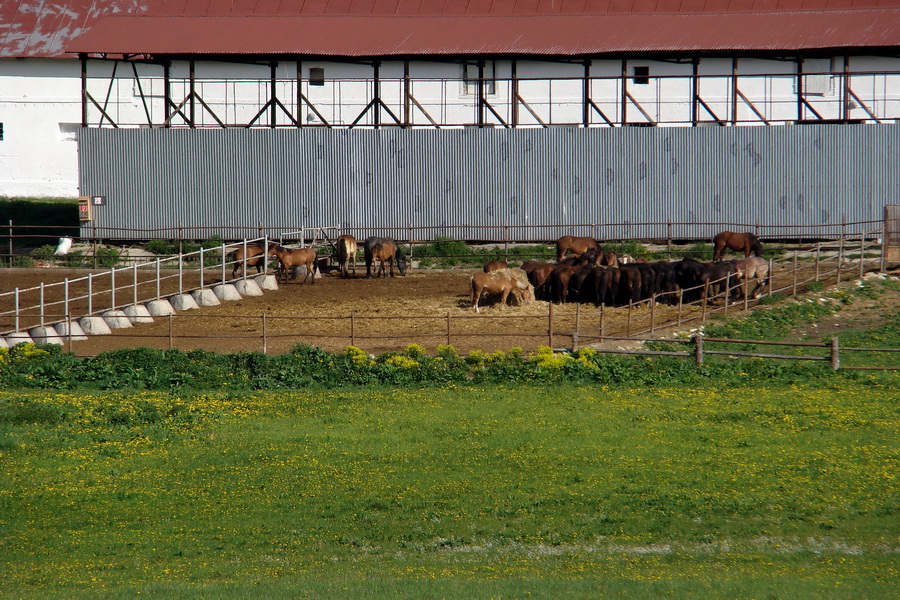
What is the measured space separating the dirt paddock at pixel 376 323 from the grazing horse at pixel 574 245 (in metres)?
4.86

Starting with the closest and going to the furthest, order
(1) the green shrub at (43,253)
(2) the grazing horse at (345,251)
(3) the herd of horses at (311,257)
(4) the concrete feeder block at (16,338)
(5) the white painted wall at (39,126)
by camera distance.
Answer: (4) the concrete feeder block at (16,338)
(3) the herd of horses at (311,257)
(2) the grazing horse at (345,251)
(1) the green shrub at (43,253)
(5) the white painted wall at (39,126)

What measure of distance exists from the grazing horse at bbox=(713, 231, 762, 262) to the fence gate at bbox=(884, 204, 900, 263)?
3.66 m

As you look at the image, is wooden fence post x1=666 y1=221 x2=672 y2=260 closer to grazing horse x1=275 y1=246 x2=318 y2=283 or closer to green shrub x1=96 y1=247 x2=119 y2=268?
grazing horse x1=275 y1=246 x2=318 y2=283

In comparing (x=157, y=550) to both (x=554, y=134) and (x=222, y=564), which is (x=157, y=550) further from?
(x=554, y=134)

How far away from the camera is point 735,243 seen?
34125 millimetres

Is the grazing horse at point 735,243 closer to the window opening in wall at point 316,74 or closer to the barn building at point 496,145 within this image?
the barn building at point 496,145

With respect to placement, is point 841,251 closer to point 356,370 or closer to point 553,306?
point 553,306

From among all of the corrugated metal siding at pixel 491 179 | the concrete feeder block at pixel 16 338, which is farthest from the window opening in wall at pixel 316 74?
the concrete feeder block at pixel 16 338

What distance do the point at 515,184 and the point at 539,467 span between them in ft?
77.9

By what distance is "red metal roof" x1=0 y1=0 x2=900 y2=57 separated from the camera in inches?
1487

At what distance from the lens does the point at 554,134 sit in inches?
1499

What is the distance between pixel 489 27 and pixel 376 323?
692 inches

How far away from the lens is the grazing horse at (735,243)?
33.9 m

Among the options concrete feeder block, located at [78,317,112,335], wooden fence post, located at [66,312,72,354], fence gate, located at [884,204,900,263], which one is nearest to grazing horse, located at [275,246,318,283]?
concrete feeder block, located at [78,317,112,335]
